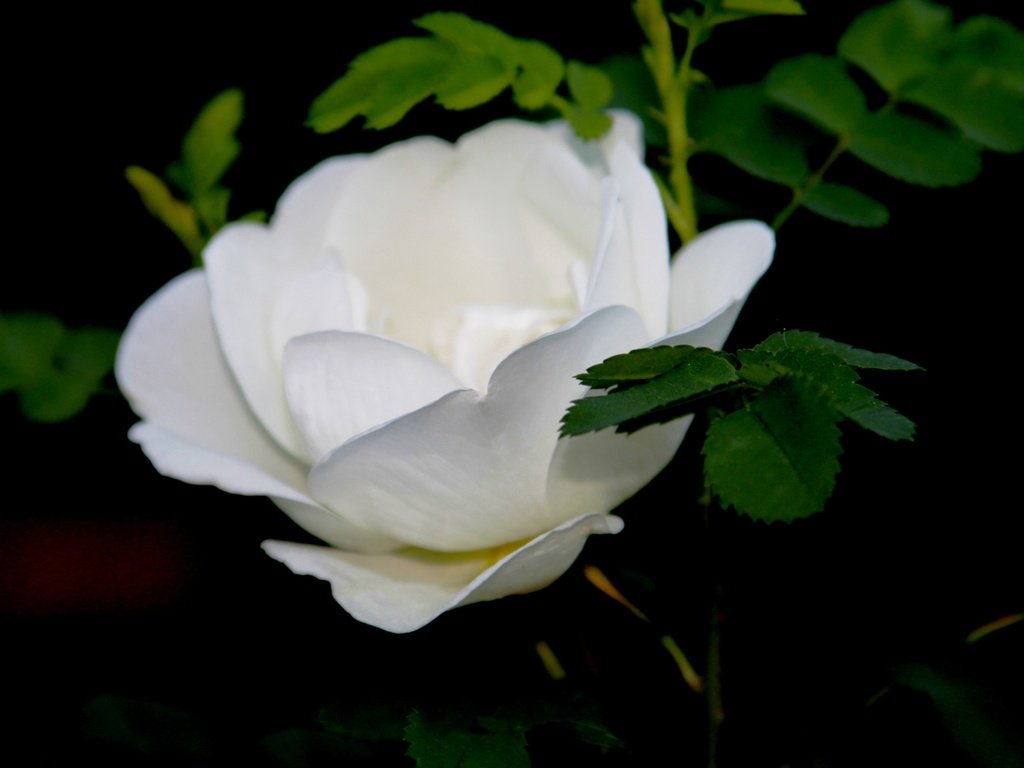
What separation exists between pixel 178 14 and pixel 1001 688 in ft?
2.93

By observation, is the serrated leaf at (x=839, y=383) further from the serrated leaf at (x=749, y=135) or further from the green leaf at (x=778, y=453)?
the serrated leaf at (x=749, y=135)

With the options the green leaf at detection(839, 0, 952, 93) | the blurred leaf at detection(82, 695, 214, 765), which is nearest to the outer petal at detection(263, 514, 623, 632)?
the blurred leaf at detection(82, 695, 214, 765)

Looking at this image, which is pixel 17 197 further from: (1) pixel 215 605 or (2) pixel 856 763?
(2) pixel 856 763

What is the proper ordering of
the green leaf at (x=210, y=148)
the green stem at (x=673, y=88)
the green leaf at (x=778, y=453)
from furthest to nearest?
the green leaf at (x=210, y=148)
the green stem at (x=673, y=88)
the green leaf at (x=778, y=453)

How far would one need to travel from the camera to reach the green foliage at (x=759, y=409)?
1.14ft

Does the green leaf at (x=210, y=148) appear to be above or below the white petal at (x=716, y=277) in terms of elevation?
above

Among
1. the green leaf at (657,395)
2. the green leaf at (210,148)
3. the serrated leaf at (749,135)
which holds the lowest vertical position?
the serrated leaf at (749,135)

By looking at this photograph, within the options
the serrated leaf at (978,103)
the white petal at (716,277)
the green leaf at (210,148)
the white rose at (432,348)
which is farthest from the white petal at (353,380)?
the serrated leaf at (978,103)

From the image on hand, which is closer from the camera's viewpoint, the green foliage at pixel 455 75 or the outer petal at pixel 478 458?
the outer petal at pixel 478 458

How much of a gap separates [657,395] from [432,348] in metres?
0.25

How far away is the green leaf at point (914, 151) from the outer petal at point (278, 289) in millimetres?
297

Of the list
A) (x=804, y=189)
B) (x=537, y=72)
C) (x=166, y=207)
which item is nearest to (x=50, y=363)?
(x=166, y=207)

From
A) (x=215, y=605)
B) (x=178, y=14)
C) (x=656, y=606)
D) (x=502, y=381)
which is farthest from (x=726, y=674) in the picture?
(x=178, y=14)

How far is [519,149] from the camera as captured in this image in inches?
22.1
